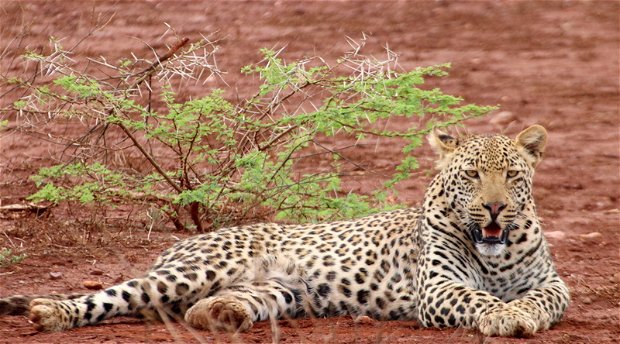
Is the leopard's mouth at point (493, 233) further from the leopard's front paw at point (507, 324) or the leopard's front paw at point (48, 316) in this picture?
the leopard's front paw at point (48, 316)

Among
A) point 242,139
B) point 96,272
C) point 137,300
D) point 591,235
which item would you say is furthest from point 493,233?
point 591,235

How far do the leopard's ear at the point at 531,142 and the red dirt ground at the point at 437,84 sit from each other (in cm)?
110

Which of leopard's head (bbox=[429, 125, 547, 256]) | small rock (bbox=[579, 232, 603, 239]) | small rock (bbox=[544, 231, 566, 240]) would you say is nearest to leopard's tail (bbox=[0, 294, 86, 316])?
leopard's head (bbox=[429, 125, 547, 256])

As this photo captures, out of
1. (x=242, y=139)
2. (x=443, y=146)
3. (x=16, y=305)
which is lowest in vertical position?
(x=16, y=305)

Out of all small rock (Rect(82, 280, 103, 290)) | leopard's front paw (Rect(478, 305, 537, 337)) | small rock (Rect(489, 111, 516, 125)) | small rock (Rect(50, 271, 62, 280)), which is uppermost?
small rock (Rect(489, 111, 516, 125))

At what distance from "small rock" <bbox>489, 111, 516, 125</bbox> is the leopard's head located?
7.48m

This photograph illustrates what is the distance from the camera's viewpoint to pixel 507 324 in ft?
26.8

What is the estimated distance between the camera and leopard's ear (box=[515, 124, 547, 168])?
30.6 feet

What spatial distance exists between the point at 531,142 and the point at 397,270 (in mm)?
1285

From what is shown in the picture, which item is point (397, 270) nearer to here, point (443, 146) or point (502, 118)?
point (443, 146)

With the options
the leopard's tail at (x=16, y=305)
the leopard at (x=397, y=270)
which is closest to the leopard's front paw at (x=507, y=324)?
the leopard at (x=397, y=270)

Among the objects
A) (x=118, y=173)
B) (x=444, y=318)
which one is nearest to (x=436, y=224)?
(x=444, y=318)

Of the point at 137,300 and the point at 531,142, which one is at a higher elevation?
the point at 531,142

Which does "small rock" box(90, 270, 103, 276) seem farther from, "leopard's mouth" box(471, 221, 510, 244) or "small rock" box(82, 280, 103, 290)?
"leopard's mouth" box(471, 221, 510, 244)
